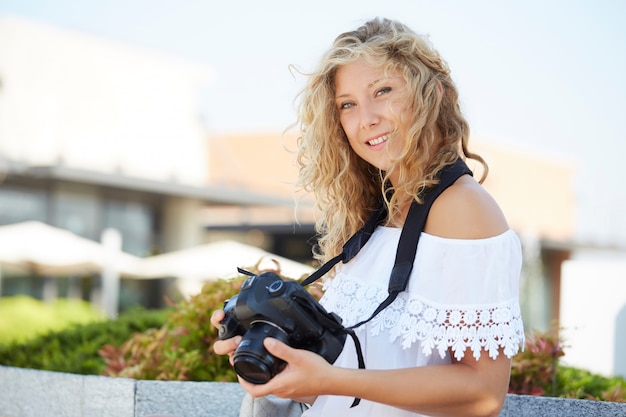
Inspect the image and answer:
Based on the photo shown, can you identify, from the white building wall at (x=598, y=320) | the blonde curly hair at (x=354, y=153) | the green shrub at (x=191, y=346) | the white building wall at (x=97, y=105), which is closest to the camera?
the blonde curly hair at (x=354, y=153)

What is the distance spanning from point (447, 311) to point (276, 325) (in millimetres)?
473

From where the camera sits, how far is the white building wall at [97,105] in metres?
21.2

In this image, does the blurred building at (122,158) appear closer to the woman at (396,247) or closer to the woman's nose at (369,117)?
the woman at (396,247)

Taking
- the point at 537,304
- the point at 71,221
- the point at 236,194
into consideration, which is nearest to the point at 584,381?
the point at 71,221

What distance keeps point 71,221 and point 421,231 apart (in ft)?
62.7

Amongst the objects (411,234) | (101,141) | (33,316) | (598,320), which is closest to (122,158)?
(101,141)

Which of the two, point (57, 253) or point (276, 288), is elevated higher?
point (276, 288)

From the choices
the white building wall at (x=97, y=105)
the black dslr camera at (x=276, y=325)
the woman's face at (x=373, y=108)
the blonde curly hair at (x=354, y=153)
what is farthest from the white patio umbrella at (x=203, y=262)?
the black dslr camera at (x=276, y=325)

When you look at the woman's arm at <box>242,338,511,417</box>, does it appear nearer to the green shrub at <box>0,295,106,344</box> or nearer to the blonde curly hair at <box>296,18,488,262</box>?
the blonde curly hair at <box>296,18,488,262</box>

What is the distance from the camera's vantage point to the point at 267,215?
29031mm

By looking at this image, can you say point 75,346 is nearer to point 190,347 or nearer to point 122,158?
point 190,347

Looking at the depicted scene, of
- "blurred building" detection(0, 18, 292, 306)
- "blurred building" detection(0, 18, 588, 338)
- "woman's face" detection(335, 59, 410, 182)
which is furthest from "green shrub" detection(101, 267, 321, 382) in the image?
"blurred building" detection(0, 18, 292, 306)

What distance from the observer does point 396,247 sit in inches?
93.7

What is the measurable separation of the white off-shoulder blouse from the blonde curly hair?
9.0 inches
